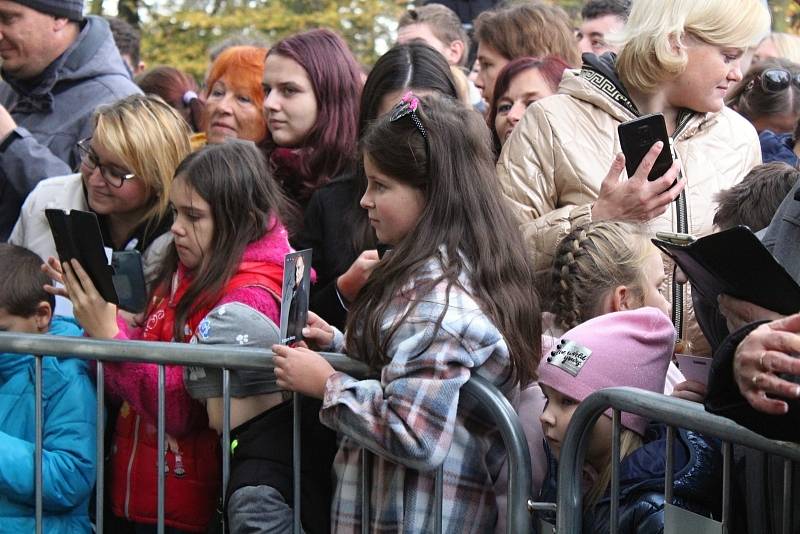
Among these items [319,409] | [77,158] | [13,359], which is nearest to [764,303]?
[319,409]

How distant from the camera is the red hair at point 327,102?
4742 mm

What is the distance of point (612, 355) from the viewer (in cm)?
326

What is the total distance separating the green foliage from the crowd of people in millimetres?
11337

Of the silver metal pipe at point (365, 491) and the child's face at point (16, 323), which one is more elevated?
the child's face at point (16, 323)

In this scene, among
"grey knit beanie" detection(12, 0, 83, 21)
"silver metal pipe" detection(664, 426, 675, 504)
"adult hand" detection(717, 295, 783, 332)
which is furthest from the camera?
"grey knit beanie" detection(12, 0, 83, 21)

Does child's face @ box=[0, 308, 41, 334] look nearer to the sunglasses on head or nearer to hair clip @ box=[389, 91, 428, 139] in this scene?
hair clip @ box=[389, 91, 428, 139]

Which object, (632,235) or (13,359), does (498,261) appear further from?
(13,359)

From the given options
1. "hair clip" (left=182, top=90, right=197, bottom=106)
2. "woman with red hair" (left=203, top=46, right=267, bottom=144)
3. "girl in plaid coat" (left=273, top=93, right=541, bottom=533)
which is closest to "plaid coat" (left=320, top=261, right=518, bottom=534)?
"girl in plaid coat" (left=273, top=93, right=541, bottom=533)

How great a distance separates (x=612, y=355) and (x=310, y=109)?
2.05 meters

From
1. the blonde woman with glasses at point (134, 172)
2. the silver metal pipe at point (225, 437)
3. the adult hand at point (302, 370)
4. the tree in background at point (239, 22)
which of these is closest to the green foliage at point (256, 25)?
the tree in background at point (239, 22)

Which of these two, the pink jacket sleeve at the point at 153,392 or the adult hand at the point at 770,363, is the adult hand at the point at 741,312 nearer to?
the adult hand at the point at 770,363

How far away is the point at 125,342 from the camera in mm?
3729

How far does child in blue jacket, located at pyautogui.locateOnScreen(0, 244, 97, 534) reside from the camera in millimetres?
3902

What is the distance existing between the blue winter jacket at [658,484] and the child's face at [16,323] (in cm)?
204
